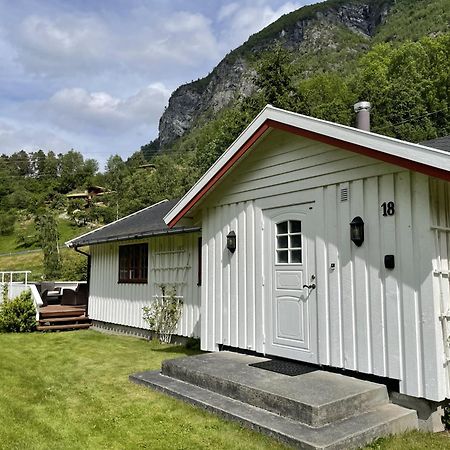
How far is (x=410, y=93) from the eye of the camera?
116 feet

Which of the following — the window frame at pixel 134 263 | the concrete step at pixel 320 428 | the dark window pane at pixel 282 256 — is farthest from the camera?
the window frame at pixel 134 263

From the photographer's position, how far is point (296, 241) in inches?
239

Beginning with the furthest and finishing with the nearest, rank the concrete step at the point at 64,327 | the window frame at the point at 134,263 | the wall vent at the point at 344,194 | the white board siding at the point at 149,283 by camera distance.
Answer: the concrete step at the point at 64,327 → the window frame at the point at 134,263 → the white board siding at the point at 149,283 → the wall vent at the point at 344,194

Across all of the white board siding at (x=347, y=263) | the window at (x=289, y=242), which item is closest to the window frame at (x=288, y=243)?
the window at (x=289, y=242)

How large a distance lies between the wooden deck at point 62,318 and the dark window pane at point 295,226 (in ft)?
28.6

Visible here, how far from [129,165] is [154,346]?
68.6 meters

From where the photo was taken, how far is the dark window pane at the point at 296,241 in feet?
19.8

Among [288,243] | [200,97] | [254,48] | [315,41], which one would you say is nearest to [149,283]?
[288,243]

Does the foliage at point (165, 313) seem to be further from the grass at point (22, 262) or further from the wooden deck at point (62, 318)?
the grass at point (22, 262)

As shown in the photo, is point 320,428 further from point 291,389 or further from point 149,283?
point 149,283

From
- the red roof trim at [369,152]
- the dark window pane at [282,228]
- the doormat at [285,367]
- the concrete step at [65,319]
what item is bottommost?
the concrete step at [65,319]

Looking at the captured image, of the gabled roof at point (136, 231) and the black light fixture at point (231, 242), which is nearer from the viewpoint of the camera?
the black light fixture at point (231, 242)

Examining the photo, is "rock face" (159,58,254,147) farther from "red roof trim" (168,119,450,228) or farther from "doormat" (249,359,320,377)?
"doormat" (249,359,320,377)

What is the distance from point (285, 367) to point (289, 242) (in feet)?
5.56
